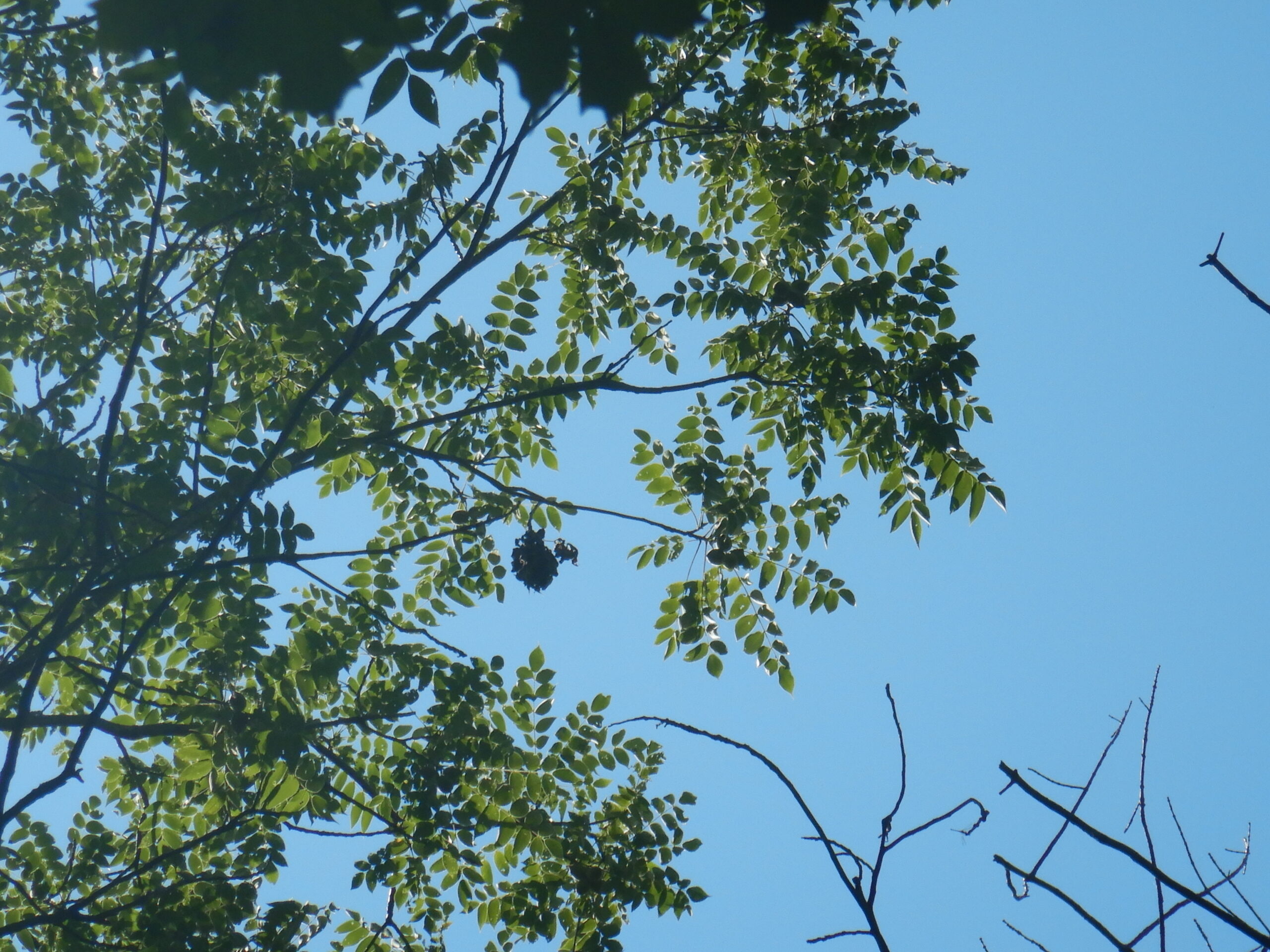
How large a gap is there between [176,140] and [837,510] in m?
3.84

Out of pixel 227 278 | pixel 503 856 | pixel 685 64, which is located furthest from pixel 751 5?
pixel 503 856

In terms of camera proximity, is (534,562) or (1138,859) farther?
(534,562)

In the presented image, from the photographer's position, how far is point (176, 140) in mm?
2592

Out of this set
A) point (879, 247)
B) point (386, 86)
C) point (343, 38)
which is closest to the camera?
point (343, 38)

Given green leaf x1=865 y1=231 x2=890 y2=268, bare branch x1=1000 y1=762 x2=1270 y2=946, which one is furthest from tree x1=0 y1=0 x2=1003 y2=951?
bare branch x1=1000 y1=762 x2=1270 y2=946

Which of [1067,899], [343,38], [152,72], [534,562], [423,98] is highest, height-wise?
[534,562]

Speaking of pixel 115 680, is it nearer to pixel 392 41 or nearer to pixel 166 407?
pixel 166 407

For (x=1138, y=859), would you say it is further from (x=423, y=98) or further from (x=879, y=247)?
(x=879, y=247)

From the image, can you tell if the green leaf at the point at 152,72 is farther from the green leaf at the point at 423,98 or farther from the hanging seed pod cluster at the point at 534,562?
the hanging seed pod cluster at the point at 534,562

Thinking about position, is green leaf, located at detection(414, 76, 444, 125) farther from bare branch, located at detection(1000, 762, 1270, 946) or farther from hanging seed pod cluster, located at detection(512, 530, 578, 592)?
hanging seed pod cluster, located at detection(512, 530, 578, 592)

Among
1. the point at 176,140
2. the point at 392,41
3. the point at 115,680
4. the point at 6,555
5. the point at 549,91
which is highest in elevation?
the point at 6,555

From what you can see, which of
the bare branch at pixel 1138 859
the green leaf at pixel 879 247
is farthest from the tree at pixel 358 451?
the bare branch at pixel 1138 859

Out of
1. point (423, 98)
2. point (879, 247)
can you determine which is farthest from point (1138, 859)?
point (879, 247)

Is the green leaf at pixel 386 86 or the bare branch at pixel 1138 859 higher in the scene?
the green leaf at pixel 386 86
